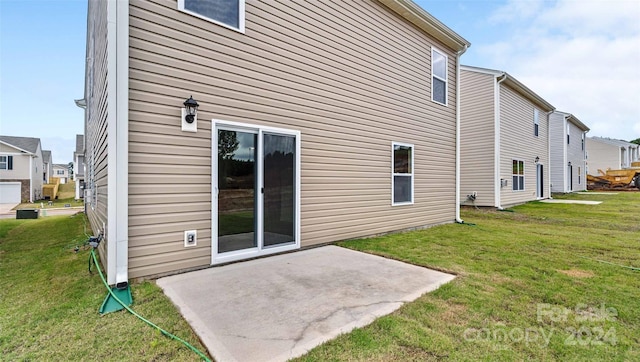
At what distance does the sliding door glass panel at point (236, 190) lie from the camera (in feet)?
12.9

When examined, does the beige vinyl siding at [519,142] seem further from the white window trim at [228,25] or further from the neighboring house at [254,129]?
the white window trim at [228,25]

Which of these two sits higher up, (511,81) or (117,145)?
(511,81)

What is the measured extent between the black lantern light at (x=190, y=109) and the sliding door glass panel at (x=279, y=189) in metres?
1.07

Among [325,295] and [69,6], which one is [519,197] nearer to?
[325,295]

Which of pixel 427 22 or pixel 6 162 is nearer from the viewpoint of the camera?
pixel 427 22

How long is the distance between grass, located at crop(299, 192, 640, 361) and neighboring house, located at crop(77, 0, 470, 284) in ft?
4.80

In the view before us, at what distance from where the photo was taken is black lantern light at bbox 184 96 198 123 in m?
3.44

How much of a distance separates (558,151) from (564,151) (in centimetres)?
56

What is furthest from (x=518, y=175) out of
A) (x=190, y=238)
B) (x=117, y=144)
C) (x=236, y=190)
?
(x=117, y=144)

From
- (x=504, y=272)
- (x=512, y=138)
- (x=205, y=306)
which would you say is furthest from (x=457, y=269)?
(x=512, y=138)

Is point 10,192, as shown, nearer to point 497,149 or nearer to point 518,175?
point 497,149

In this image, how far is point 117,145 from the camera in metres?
3.05

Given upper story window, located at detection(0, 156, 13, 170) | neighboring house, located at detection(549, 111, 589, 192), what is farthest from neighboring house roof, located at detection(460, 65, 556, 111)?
upper story window, located at detection(0, 156, 13, 170)

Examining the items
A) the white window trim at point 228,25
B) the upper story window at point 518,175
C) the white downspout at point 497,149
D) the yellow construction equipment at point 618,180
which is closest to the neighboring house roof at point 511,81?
the white downspout at point 497,149
